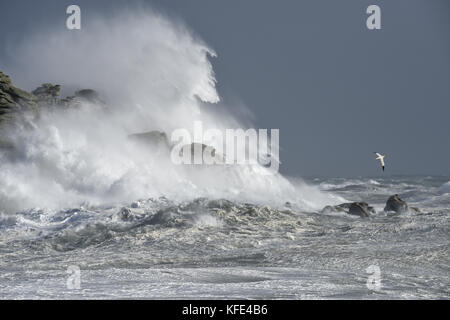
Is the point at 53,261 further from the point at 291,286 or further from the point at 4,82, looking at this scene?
the point at 4,82

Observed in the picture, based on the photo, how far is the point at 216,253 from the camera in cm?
1480

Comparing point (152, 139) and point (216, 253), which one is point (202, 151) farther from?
point (216, 253)

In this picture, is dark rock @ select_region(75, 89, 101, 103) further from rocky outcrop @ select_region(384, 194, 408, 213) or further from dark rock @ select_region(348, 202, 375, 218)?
rocky outcrop @ select_region(384, 194, 408, 213)

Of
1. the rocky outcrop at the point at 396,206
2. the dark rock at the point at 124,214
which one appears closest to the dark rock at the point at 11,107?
the dark rock at the point at 124,214

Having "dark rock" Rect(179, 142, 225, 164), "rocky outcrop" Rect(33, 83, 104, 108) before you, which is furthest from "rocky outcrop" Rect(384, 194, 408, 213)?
"rocky outcrop" Rect(33, 83, 104, 108)

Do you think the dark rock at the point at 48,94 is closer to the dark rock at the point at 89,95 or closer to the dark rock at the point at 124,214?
the dark rock at the point at 89,95

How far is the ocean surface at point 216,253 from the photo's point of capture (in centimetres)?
1066

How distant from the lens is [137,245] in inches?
629

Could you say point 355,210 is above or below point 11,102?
below

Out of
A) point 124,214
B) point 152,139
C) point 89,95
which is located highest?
point 89,95

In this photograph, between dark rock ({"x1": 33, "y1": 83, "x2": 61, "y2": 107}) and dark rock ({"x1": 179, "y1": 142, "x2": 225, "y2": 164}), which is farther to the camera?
dark rock ({"x1": 179, "y1": 142, "x2": 225, "y2": 164})

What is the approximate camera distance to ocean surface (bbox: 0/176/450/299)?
35.0 feet

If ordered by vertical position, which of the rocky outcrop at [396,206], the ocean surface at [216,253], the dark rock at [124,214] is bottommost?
the ocean surface at [216,253]

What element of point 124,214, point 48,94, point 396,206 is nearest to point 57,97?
point 48,94
